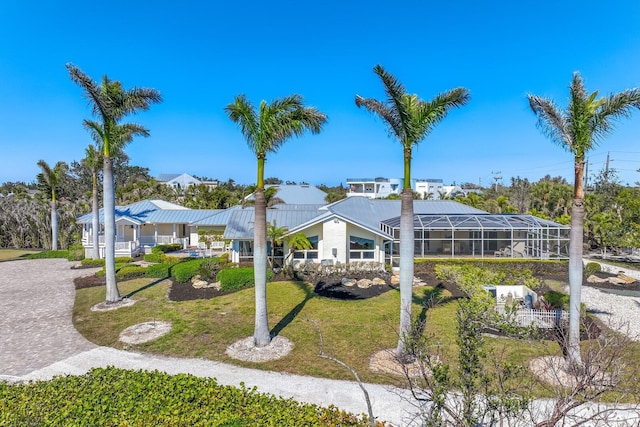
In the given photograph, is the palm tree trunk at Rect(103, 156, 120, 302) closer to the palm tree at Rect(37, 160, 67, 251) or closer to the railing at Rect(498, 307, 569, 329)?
the railing at Rect(498, 307, 569, 329)

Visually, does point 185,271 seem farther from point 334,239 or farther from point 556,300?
point 556,300

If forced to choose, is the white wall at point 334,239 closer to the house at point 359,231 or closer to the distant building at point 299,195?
the house at point 359,231

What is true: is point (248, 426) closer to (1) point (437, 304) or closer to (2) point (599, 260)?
(1) point (437, 304)

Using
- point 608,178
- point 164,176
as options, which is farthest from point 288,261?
point 164,176

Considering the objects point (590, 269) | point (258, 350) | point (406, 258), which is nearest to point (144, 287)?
point (258, 350)

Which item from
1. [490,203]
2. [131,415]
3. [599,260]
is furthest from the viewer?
[490,203]

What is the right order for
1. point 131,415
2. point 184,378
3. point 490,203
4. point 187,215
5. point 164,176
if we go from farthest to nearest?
point 164,176, point 490,203, point 187,215, point 184,378, point 131,415
